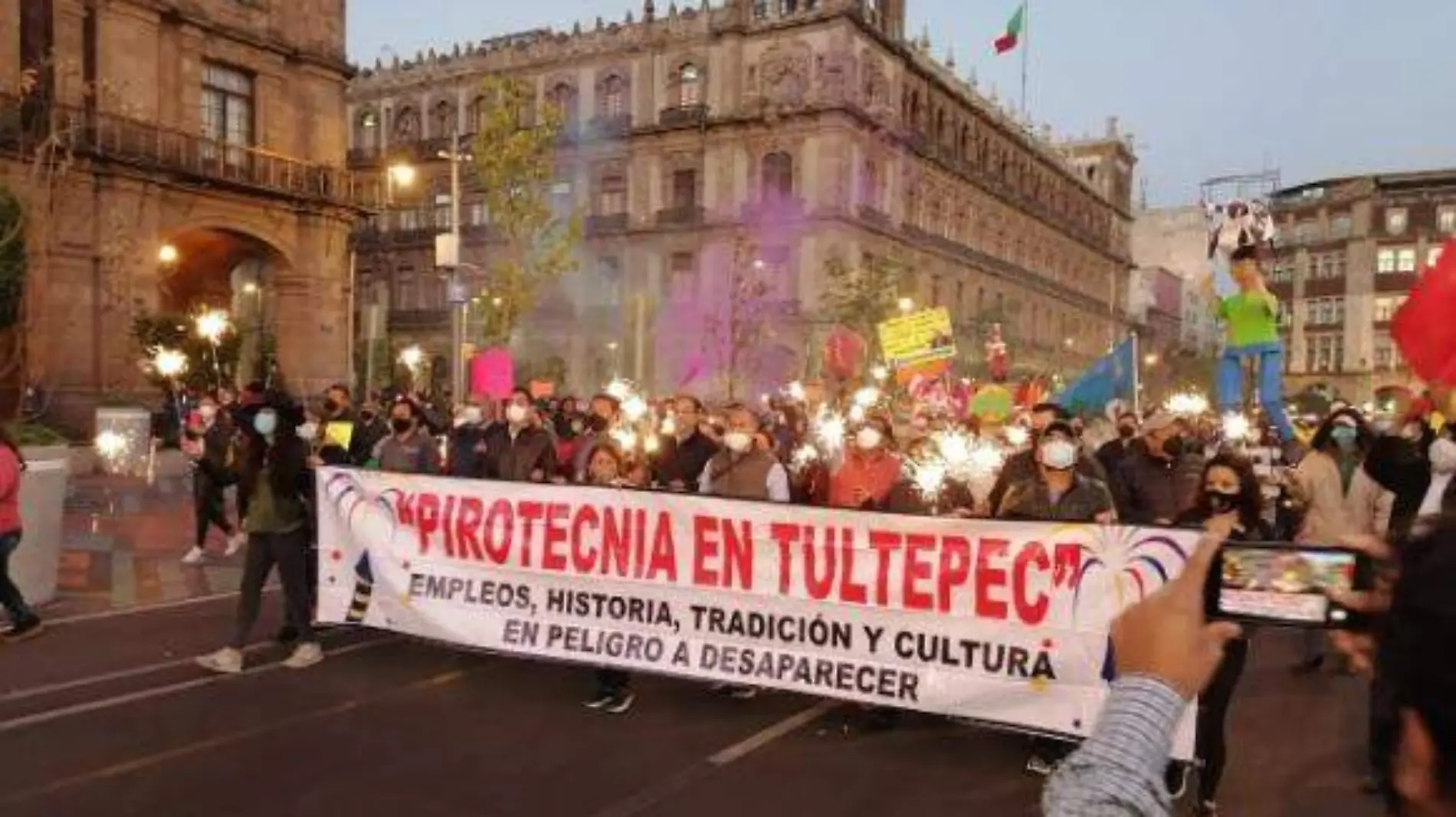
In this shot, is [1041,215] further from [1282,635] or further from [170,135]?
[1282,635]

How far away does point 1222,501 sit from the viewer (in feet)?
18.7

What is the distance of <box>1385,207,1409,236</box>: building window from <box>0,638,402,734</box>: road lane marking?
79889 millimetres

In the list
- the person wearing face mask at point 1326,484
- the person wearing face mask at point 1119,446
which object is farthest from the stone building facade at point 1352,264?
the person wearing face mask at point 1326,484

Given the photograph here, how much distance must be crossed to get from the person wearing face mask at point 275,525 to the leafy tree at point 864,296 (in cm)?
3399

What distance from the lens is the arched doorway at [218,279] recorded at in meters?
30.4

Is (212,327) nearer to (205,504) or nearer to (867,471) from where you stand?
(205,504)

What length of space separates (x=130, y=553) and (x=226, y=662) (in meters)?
6.13

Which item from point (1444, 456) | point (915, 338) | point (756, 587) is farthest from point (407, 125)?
point (1444, 456)

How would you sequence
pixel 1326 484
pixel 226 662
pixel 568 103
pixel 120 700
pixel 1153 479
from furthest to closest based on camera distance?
pixel 568 103 < pixel 1153 479 < pixel 1326 484 < pixel 226 662 < pixel 120 700

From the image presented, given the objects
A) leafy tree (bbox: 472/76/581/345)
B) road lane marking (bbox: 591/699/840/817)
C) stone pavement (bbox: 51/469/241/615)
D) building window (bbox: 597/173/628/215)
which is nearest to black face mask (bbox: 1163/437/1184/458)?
road lane marking (bbox: 591/699/840/817)

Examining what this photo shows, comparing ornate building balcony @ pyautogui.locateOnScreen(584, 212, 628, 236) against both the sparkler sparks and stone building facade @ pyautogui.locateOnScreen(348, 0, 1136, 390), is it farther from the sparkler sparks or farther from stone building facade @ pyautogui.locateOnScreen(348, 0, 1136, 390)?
the sparkler sparks

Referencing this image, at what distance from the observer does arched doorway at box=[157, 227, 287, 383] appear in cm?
3038

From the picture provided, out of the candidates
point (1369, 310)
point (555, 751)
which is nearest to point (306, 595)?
point (555, 751)

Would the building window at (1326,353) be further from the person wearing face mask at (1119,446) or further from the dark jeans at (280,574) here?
the dark jeans at (280,574)
